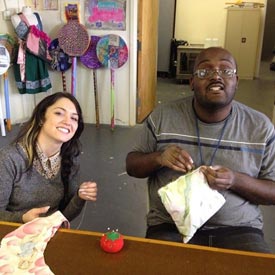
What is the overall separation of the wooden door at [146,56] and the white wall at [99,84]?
76 mm

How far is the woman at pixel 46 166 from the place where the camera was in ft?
4.72

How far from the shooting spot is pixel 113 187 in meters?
2.93

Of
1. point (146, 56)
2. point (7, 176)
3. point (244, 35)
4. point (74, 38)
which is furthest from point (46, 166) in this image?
point (244, 35)

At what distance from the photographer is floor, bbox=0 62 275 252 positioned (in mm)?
2469

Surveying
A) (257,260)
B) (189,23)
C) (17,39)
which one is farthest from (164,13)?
(257,260)

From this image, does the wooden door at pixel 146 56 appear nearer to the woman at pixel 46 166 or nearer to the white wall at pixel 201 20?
the woman at pixel 46 166

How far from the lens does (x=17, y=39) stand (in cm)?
394

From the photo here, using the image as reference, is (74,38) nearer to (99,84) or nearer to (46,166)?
(99,84)

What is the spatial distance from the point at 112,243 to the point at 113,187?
1929 millimetres

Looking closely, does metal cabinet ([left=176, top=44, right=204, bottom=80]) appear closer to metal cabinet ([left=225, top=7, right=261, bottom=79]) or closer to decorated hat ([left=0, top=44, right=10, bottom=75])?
Answer: metal cabinet ([left=225, top=7, right=261, bottom=79])

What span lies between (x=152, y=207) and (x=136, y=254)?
571 millimetres

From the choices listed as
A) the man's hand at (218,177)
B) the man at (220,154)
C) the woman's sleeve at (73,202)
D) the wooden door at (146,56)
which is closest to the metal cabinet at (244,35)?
the wooden door at (146,56)

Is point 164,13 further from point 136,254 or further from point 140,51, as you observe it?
point 136,254

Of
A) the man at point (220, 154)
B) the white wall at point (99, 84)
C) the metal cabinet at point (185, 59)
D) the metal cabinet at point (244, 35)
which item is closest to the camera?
the man at point (220, 154)
